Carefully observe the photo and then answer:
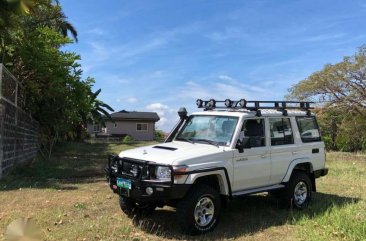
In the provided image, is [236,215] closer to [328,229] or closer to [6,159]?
[328,229]

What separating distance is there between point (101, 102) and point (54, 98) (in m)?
21.9

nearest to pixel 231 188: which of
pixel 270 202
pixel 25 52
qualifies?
pixel 270 202

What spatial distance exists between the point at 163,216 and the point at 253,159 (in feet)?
6.07

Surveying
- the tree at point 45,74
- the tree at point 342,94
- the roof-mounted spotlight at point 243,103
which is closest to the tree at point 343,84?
the tree at point 342,94

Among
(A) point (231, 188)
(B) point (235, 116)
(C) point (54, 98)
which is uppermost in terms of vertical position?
(C) point (54, 98)

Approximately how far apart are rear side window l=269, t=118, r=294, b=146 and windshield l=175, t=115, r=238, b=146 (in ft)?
3.25

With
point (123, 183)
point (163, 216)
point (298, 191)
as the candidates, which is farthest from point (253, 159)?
point (123, 183)

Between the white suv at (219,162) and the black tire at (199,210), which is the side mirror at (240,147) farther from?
the black tire at (199,210)

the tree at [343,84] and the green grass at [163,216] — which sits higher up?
the tree at [343,84]

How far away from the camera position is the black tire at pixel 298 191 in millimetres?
8445

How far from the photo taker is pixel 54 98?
753 inches

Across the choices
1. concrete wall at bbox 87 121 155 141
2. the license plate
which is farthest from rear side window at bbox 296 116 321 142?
concrete wall at bbox 87 121 155 141

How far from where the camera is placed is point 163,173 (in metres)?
6.52

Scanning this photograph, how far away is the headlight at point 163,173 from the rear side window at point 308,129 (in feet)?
11.8
